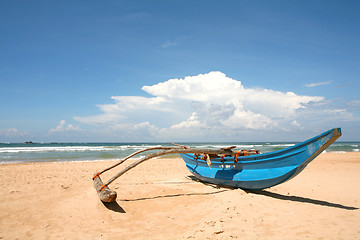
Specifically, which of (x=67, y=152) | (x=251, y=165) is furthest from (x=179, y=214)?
(x=67, y=152)

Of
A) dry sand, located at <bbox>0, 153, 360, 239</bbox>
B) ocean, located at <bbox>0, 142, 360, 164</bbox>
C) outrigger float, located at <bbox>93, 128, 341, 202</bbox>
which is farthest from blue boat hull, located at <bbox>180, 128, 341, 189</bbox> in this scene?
ocean, located at <bbox>0, 142, 360, 164</bbox>

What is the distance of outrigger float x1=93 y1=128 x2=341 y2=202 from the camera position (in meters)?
5.13

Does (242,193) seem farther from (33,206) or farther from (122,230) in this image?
(33,206)

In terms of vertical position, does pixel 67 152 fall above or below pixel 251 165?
below

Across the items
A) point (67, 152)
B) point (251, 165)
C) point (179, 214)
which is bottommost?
point (67, 152)

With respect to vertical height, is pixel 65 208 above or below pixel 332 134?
below

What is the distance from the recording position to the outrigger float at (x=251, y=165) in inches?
202

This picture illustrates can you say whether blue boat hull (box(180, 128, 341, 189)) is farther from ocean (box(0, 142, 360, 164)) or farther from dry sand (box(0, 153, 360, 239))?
ocean (box(0, 142, 360, 164))

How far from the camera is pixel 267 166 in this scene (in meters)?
6.08

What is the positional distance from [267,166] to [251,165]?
1.67 feet

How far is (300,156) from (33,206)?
22.1ft

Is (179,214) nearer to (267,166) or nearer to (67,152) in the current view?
(267,166)

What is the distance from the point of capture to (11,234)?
400 centimetres

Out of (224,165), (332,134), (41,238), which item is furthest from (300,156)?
(41,238)
